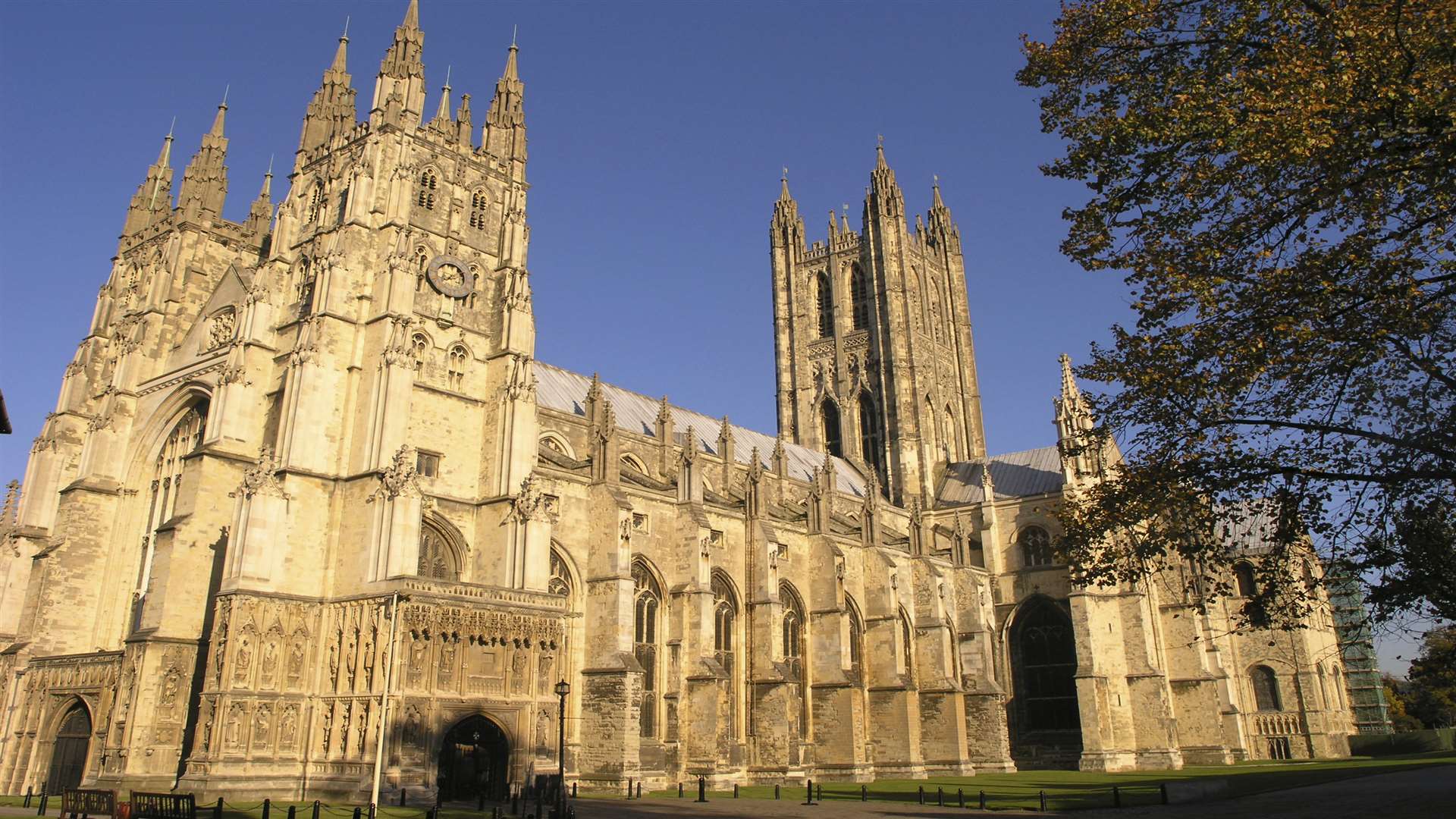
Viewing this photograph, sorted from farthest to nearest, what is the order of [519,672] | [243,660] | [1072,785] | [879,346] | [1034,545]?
1. [879,346]
2. [1034,545]
3. [1072,785]
4. [519,672]
5. [243,660]

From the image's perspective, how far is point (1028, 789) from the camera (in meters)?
33.3

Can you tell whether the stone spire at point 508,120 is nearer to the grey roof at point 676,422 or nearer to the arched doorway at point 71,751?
the grey roof at point 676,422

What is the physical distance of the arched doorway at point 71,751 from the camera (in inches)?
1171

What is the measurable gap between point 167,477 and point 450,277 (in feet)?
39.0

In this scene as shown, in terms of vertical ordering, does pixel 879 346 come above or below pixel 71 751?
above

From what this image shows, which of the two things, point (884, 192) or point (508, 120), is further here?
point (884, 192)

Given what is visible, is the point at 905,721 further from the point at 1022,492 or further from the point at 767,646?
A: the point at 1022,492

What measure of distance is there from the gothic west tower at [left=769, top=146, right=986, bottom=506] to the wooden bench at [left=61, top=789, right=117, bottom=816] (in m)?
44.4

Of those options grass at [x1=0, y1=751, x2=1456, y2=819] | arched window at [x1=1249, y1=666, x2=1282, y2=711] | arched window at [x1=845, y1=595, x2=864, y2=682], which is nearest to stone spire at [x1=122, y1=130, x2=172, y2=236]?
grass at [x1=0, y1=751, x2=1456, y2=819]

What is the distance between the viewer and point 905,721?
42.0 m

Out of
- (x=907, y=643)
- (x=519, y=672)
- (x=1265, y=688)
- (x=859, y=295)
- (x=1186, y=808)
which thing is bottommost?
(x=1186, y=808)

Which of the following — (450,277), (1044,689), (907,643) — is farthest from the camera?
(1044,689)

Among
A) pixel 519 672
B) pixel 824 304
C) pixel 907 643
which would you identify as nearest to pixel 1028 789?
pixel 907 643

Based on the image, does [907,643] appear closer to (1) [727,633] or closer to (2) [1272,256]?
(1) [727,633]
